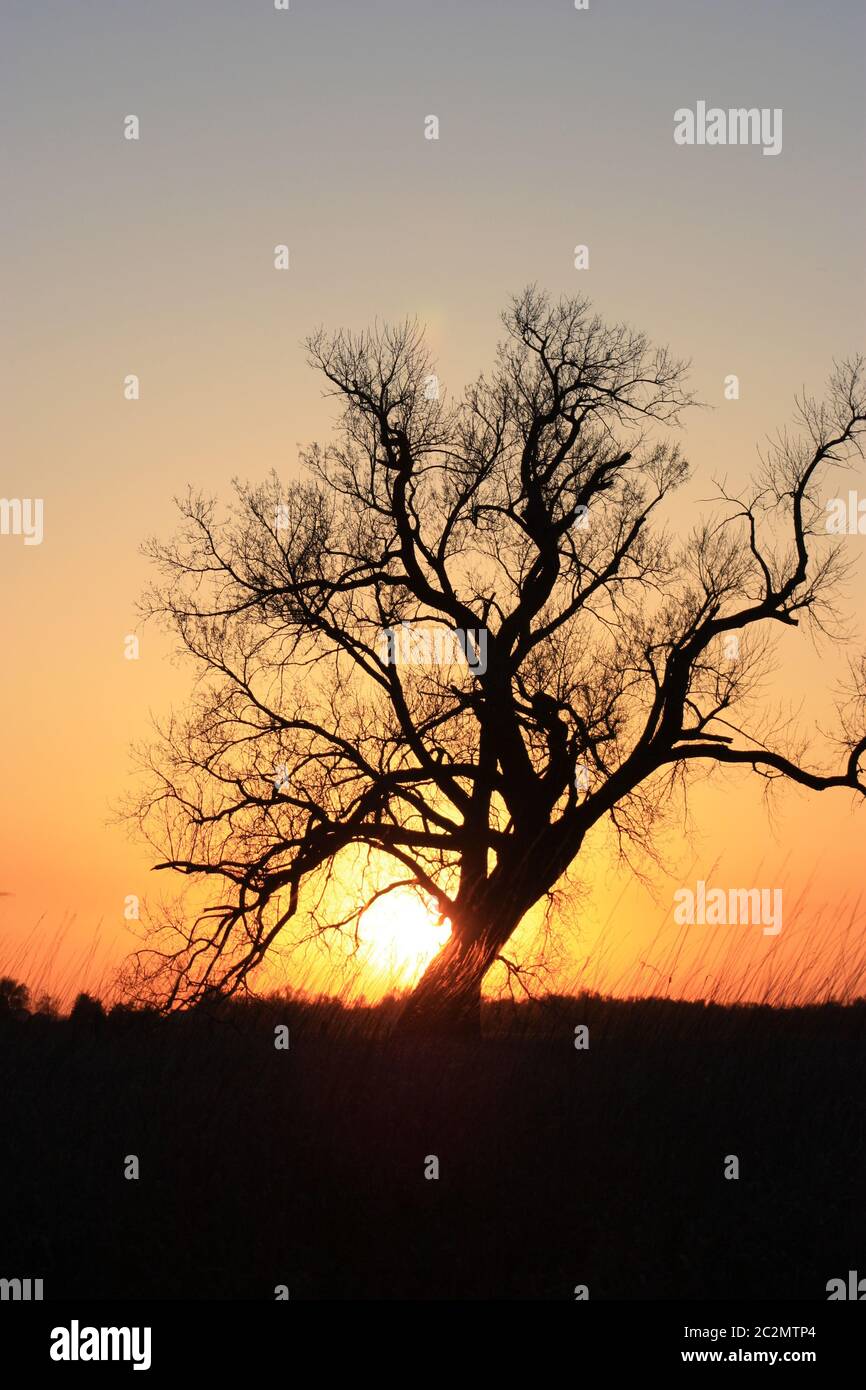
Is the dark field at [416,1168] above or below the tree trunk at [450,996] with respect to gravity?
below

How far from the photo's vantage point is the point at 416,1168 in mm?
8617

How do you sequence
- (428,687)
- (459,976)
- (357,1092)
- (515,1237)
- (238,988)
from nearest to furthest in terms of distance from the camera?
(515,1237)
(357,1092)
(459,976)
(238,988)
(428,687)

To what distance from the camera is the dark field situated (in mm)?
7895

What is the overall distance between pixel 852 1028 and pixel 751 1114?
4.50 m

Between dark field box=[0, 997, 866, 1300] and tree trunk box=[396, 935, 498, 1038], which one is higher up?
tree trunk box=[396, 935, 498, 1038]

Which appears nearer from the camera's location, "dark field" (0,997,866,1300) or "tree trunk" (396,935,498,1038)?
"dark field" (0,997,866,1300)

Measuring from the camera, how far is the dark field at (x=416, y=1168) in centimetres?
789

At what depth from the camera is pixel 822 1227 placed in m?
8.48

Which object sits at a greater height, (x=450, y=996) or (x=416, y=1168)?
(x=450, y=996)

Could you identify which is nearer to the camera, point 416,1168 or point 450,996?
point 416,1168

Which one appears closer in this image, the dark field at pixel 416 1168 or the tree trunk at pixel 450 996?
the dark field at pixel 416 1168
